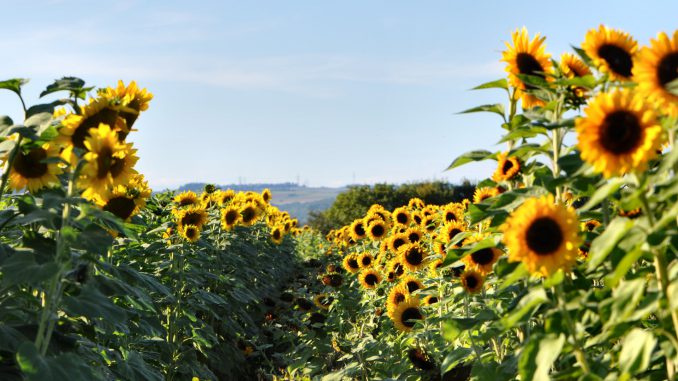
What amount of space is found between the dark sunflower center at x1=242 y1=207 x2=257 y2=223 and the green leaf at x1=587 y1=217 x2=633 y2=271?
8.87m

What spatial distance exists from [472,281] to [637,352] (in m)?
1.85

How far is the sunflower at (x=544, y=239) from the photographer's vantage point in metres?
2.40

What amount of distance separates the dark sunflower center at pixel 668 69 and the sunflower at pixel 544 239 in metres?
0.56

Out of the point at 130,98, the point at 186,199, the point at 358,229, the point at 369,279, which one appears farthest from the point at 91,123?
the point at 358,229

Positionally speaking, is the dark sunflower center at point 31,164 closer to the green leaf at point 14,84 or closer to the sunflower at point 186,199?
the green leaf at point 14,84

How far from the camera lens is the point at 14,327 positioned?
123 inches

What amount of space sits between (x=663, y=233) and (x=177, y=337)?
5883 mm

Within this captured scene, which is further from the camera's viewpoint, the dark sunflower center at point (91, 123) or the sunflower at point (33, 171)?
the sunflower at point (33, 171)

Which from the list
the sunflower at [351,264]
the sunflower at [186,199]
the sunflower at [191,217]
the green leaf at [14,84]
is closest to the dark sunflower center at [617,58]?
the green leaf at [14,84]

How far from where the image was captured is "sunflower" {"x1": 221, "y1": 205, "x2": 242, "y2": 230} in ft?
33.4

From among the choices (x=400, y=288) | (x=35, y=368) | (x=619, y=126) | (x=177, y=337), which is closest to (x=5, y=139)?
(x=35, y=368)

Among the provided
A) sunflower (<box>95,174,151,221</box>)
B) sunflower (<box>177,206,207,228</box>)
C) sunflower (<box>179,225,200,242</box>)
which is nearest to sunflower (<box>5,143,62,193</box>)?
sunflower (<box>95,174,151,221</box>)

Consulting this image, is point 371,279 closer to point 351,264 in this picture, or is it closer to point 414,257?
point 414,257

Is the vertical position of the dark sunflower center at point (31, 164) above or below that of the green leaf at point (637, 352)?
above
